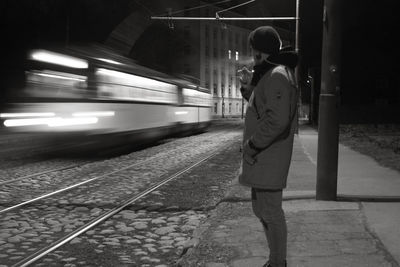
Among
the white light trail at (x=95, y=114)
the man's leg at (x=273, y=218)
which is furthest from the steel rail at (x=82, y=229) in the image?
the white light trail at (x=95, y=114)

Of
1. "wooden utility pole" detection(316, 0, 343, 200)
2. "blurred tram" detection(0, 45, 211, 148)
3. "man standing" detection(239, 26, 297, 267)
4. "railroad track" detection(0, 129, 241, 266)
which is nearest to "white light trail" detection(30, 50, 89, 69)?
"blurred tram" detection(0, 45, 211, 148)

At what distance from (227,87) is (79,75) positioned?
3119 inches

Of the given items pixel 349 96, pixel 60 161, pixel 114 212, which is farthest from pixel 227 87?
pixel 114 212

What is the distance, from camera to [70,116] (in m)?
12.5

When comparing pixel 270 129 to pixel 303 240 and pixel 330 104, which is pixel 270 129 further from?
pixel 330 104

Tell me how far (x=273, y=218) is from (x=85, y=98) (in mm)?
10296

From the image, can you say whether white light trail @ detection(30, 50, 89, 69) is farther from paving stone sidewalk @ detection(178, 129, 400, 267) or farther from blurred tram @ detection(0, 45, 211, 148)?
paving stone sidewalk @ detection(178, 129, 400, 267)

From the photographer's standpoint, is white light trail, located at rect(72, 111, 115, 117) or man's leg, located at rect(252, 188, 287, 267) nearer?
man's leg, located at rect(252, 188, 287, 267)

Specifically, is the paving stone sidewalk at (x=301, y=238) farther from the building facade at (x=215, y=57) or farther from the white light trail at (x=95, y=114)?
the building facade at (x=215, y=57)

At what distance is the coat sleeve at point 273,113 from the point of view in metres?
3.38

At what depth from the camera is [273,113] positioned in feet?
11.1

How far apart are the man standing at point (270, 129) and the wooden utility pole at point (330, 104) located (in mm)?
3304

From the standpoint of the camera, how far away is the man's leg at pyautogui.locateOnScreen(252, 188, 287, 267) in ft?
11.7

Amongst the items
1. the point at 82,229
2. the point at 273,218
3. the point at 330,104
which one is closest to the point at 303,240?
the point at 273,218
